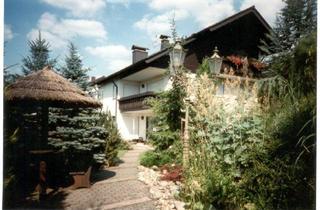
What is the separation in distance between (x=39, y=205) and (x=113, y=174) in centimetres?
278

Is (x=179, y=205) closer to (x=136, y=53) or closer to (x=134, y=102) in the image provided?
(x=134, y=102)

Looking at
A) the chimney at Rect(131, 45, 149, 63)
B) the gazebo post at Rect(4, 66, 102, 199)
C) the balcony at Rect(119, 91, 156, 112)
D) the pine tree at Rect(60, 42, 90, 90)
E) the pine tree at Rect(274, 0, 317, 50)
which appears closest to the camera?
the pine tree at Rect(274, 0, 317, 50)

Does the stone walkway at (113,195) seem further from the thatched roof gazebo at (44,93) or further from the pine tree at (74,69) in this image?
the pine tree at (74,69)

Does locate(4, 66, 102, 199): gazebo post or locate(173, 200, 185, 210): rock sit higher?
locate(4, 66, 102, 199): gazebo post

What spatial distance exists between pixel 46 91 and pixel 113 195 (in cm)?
240

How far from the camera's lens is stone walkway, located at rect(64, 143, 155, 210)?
15.7ft

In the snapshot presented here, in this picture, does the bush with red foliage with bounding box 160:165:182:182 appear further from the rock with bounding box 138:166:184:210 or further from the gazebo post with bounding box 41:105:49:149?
the gazebo post with bounding box 41:105:49:149

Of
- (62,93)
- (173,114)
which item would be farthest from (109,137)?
(62,93)

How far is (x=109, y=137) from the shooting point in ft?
28.0

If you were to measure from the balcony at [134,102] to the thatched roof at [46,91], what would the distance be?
8919mm

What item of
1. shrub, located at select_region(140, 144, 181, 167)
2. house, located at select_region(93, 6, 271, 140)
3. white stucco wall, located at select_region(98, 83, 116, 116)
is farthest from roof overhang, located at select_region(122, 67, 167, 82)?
shrub, located at select_region(140, 144, 181, 167)

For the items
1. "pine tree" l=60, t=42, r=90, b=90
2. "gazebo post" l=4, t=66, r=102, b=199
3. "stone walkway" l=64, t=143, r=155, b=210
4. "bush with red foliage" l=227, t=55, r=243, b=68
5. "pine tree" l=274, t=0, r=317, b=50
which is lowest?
"stone walkway" l=64, t=143, r=155, b=210

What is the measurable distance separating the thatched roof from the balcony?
29.3ft

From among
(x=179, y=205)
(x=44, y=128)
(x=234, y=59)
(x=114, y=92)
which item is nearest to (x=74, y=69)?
(x=114, y=92)
